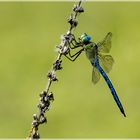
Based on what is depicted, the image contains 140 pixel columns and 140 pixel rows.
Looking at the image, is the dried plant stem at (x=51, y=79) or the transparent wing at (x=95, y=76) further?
the transparent wing at (x=95, y=76)

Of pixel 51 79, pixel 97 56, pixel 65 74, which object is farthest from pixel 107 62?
pixel 65 74

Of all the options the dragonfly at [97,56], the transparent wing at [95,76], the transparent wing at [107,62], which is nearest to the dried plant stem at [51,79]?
the dragonfly at [97,56]

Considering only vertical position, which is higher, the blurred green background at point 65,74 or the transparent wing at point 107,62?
the blurred green background at point 65,74

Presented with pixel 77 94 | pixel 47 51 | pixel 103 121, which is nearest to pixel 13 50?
pixel 47 51

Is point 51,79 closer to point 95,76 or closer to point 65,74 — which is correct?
point 95,76

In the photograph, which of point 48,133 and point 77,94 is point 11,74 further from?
point 48,133

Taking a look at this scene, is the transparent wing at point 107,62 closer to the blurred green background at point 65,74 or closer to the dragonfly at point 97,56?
the dragonfly at point 97,56

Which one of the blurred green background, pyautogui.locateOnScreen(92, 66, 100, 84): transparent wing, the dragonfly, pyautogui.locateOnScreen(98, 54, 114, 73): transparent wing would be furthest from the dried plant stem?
the blurred green background

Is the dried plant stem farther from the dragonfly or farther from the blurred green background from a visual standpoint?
the blurred green background

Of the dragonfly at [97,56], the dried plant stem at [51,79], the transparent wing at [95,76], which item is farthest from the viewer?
the transparent wing at [95,76]
